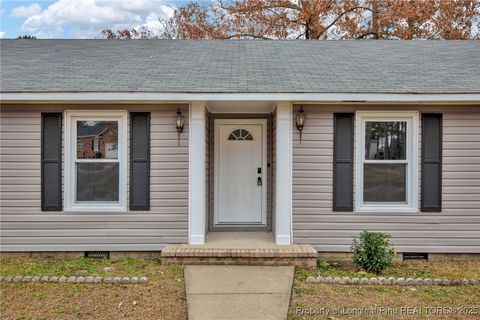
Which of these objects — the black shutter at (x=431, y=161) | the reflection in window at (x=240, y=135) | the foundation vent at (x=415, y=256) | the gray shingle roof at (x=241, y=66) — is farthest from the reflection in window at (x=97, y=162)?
the black shutter at (x=431, y=161)

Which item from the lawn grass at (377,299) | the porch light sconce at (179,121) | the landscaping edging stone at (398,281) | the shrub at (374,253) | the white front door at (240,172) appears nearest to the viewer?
the lawn grass at (377,299)

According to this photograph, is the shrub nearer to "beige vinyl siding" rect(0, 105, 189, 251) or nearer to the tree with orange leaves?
"beige vinyl siding" rect(0, 105, 189, 251)

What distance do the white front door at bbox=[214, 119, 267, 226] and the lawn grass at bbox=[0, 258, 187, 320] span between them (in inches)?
73.1

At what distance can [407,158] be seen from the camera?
589 centimetres

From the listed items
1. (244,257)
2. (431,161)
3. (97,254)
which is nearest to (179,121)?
(244,257)

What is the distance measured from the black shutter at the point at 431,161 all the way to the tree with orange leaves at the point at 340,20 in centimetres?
1042

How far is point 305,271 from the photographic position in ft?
17.1

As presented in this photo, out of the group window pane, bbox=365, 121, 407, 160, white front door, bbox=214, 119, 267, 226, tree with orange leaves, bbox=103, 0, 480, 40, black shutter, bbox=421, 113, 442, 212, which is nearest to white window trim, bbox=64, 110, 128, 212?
white front door, bbox=214, 119, 267, 226

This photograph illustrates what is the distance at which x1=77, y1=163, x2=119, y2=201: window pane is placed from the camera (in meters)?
5.90

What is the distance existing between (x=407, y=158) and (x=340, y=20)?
11507mm

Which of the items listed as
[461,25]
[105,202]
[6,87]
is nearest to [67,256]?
[105,202]

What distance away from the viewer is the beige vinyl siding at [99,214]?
19.1 ft

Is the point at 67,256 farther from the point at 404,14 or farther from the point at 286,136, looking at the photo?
the point at 404,14

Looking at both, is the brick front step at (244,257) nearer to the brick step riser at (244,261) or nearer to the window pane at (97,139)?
the brick step riser at (244,261)
